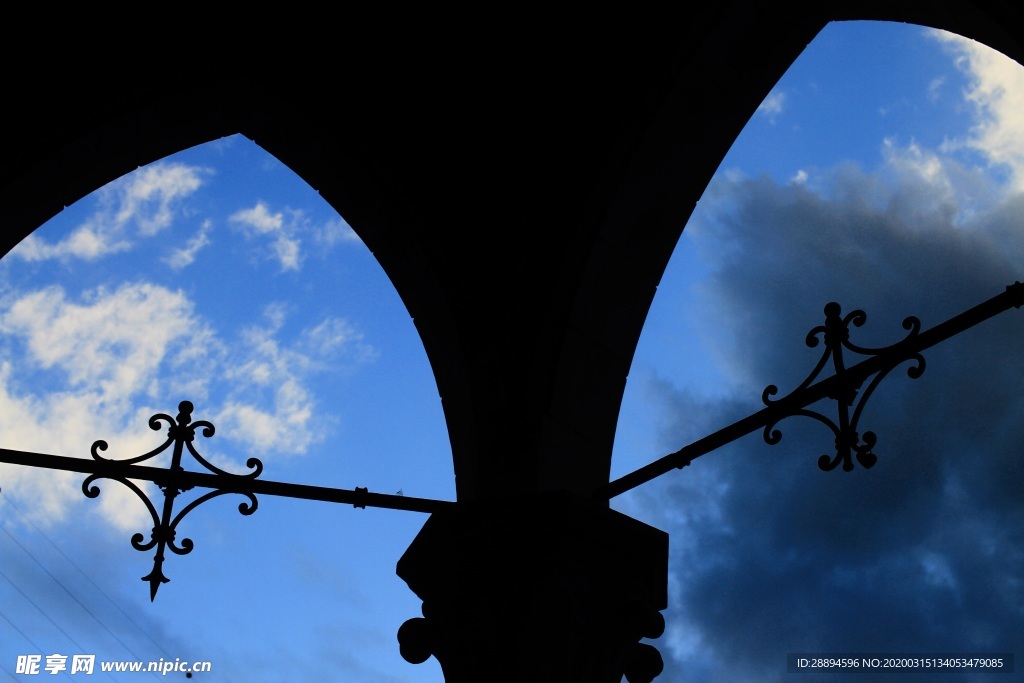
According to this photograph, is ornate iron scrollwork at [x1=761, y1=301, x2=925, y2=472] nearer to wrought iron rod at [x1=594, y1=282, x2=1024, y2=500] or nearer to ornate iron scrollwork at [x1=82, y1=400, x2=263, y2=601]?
wrought iron rod at [x1=594, y1=282, x2=1024, y2=500]

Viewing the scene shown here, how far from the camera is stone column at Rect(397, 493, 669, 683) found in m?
5.58

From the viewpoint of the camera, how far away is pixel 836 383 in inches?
236

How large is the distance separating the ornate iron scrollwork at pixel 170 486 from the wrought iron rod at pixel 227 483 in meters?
0.01

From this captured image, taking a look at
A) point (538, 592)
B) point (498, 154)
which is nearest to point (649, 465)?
point (538, 592)

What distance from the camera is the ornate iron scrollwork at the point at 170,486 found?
6.36m

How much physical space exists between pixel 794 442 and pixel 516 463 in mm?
31456

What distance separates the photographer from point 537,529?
5.77 m

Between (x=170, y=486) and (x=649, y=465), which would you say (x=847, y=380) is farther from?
(x=170, y=486)

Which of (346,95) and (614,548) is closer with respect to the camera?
(614,548)

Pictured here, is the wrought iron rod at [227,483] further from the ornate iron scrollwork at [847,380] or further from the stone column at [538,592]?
the ornate iron scrollwork at [847,380]

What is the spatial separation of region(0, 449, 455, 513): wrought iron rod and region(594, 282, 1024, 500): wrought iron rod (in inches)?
42.4

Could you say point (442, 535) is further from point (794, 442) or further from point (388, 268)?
point (794, 442)

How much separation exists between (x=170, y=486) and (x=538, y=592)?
2.10m

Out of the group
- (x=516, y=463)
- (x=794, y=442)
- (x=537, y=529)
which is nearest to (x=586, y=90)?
(x=516, y=463)
